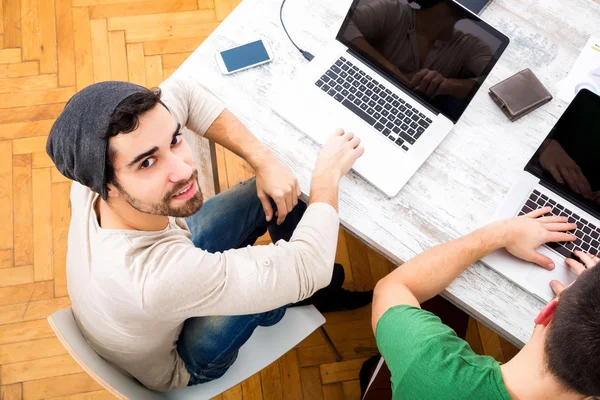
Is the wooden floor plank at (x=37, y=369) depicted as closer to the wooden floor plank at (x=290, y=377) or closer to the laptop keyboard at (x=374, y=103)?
the wooden floor plank at (x=290, y=377)

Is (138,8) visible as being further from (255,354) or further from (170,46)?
(255,354)

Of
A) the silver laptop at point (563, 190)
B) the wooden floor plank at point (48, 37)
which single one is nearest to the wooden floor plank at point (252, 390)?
the silver laptop at point (563, 190)

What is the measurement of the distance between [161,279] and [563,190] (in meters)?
1.03

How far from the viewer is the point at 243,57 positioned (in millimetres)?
1508

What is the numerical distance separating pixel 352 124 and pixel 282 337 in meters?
0.61

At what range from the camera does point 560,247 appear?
4.48 ft

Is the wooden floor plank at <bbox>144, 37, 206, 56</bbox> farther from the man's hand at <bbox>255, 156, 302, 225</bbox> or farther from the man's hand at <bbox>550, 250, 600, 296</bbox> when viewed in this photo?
the man's hand at <bbox>550, 250, 600, 296</bbox>

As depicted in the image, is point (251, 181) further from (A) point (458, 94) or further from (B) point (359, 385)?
(B) point (359, 385)

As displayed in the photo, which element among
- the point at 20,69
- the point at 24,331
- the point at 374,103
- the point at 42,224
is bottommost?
the point at 24,331

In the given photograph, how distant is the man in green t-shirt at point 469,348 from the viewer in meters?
1.00

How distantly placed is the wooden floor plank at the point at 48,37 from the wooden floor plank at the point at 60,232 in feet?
1.85

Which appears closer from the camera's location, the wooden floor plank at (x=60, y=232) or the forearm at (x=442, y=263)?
the forearm at (x=442, y=263)

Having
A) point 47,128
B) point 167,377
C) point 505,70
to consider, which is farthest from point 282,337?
point 47,128

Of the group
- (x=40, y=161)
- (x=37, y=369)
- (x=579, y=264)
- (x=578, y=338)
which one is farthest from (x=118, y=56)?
(x=578, y=338)
